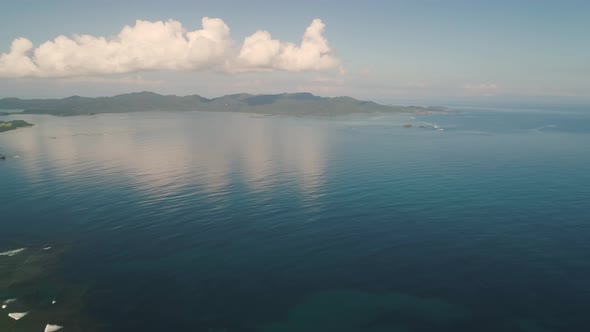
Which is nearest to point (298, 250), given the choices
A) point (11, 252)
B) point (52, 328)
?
point (52, 328)

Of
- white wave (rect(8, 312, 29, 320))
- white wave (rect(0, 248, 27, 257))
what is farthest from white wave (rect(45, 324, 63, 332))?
white wave (rect(0, 248, 27, 257))

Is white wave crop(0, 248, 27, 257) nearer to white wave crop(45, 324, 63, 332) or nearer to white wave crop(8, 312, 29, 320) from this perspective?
white wave crop(8, 312, 29, 320)

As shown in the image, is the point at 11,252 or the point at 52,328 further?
the point at 11,252

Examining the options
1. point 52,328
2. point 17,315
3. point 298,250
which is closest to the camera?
point 52,328

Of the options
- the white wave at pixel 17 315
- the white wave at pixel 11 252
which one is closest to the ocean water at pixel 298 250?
the white wave at pixel 17 315

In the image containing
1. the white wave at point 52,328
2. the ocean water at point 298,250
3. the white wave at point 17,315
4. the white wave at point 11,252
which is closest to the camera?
the white wave at point 52,328

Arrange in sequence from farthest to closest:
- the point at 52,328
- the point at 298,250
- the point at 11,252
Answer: the point at 11,252 < the point at 298,250 < the point at 52,328

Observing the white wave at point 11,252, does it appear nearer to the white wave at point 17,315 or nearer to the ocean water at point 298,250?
the ocean water at point 298,250

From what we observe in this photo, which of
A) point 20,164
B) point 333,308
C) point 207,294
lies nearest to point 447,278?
point 333,308

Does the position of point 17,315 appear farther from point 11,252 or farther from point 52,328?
point 11,252
